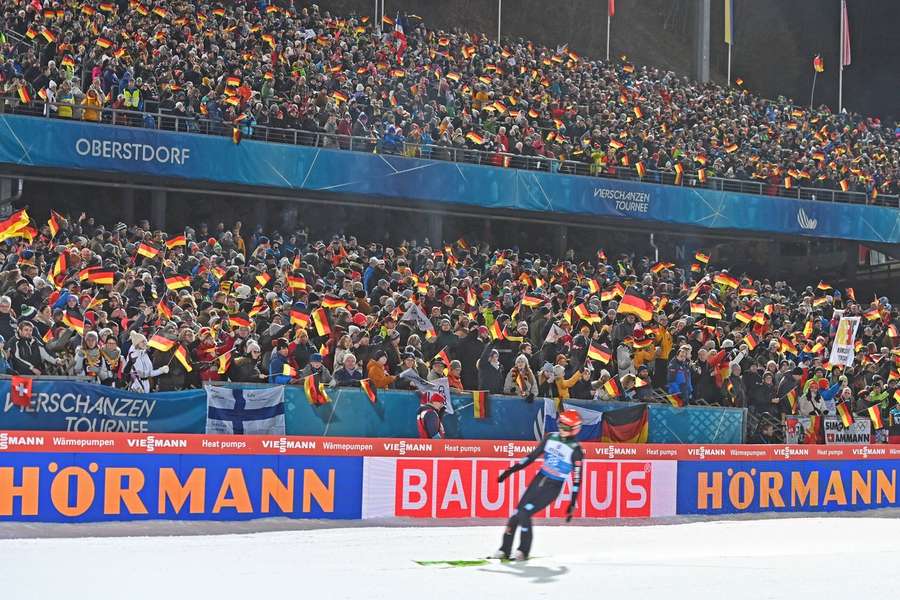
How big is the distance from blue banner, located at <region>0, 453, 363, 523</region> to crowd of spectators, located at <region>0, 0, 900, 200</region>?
Answer: 13.7 m

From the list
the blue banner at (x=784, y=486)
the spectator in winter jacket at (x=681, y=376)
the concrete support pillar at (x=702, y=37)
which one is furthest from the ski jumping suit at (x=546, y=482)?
the concrete support pillar at (x=702, y=37)

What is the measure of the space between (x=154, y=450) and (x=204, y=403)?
1016 mm

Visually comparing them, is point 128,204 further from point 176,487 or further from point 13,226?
point 176,487

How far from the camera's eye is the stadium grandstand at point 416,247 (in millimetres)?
16234

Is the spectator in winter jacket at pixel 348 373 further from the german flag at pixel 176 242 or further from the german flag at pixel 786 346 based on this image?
the german flag at pixel 786 346

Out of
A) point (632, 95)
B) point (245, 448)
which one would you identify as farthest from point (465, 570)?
point (632, 95)

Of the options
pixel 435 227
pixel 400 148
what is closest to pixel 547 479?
pixel 400 148

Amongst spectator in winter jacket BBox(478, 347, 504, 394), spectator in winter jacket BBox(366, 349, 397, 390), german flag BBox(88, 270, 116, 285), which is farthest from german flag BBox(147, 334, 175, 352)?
spectator in winter jacket BBox(478, 347, 504, 394)

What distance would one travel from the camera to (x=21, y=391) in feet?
44.9

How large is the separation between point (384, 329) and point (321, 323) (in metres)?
0.92

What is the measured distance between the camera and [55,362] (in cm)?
1421

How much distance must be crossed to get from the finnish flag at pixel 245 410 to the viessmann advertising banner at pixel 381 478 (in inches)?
14.8

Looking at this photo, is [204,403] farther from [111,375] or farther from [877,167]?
[877,167]

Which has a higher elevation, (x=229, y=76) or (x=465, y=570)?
(x=229, y=76)
